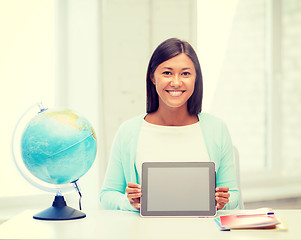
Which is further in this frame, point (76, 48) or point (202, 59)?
point (202, 59)

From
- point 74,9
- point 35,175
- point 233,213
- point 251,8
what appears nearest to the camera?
point 35,175

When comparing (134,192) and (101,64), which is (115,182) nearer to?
(134,192)

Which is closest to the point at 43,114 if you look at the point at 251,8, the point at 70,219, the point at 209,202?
the point at 70,219

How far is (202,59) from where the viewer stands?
10.3 ft

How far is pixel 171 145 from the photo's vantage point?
2025 millimetres

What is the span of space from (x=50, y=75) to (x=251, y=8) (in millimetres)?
1608

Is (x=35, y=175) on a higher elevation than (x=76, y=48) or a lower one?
lower

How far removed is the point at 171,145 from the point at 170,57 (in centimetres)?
37

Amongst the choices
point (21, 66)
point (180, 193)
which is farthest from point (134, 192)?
point (21, 66)

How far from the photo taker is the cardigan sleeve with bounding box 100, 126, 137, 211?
1.92 metres

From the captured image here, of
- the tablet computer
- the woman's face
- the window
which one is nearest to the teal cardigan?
the woman's face

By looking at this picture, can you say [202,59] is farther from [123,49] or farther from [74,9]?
[74,9]

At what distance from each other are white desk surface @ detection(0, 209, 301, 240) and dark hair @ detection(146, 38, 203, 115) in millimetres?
595

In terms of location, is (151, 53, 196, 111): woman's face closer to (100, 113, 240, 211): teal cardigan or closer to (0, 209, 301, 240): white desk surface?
(100, 113, 240, 211): teal cardigan
